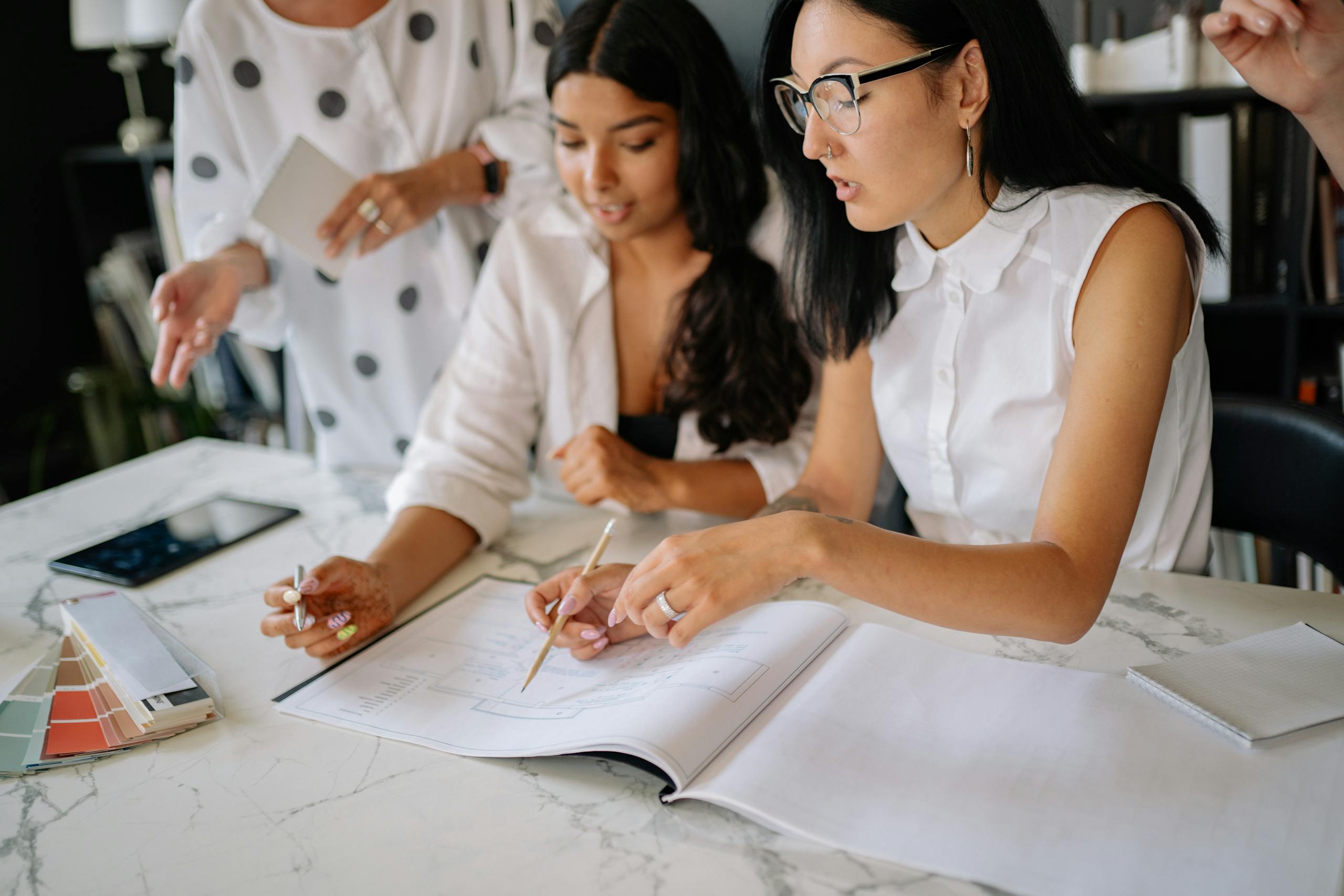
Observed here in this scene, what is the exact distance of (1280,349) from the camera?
8.18ft

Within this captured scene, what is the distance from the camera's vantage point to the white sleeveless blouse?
1173 mm

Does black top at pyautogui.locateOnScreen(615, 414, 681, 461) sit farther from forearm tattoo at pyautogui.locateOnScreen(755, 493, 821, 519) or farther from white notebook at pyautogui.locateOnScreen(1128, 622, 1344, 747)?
white notebook at pyautogui.locateOnScreen(1128, 622, 1344, 747)

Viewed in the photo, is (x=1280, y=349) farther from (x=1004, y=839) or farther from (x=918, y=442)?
(x=1004, y=839)

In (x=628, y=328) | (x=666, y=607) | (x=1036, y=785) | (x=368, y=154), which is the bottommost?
(x=1036, y=785)

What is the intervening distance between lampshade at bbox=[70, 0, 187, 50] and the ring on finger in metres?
1.66

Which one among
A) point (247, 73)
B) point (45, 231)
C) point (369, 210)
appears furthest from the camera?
point (45, 231)

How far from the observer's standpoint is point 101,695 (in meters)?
1.07

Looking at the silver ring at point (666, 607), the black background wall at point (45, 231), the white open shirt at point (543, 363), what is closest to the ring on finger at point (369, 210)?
the white open shirt at point (543, 363)

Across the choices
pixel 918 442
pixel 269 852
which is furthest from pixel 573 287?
pixel 269 852

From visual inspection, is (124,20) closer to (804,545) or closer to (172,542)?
(172,542)

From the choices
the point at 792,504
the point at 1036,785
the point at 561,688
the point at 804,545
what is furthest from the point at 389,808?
the point at 792,504

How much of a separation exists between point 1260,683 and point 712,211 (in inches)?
38.4

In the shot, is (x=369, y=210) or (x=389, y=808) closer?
(x=389, y=808)

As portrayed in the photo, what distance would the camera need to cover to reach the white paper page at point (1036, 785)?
2.37 ft
